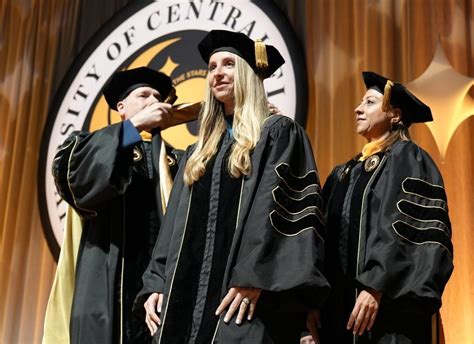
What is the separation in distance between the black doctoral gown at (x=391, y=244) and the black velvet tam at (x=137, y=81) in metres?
1.04

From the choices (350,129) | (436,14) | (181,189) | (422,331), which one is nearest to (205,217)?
(181,189)

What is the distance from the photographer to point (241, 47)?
9.55 feet

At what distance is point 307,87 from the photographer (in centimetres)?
423

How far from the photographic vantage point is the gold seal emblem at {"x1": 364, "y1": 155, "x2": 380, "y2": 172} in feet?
9.86

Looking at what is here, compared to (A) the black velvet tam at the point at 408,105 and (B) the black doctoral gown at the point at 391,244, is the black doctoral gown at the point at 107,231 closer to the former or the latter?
(B) the black doctoral gown at the point at 391,244

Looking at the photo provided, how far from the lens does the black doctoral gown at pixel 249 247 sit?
7.84ft

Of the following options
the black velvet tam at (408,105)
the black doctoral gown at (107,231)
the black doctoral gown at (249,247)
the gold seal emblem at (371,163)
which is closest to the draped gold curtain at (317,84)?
the black velvet tam at (408,105)

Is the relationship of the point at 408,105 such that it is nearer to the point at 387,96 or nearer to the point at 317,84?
the point at 387,96

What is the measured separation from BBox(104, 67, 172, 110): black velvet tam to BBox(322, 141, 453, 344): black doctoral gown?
41.0 inches

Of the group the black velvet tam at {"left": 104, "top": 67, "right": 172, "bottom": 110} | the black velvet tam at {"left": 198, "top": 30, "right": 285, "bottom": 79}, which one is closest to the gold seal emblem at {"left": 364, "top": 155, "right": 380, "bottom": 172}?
the black velvet tam at {"left": 198, "top": 30, "right": 285, "bottom": 79}

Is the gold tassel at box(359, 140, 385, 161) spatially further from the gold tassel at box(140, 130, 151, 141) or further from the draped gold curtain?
the gold tassel at box(140, 130, 151, 141)

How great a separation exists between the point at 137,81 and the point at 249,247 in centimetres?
152

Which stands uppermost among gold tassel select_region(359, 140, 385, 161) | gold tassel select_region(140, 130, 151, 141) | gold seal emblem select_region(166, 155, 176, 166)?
gold tassel select_region(140, 130, 151, 141)

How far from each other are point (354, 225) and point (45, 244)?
103 inches
